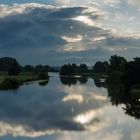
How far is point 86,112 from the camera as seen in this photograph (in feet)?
142

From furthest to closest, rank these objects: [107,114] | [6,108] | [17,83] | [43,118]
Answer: [17,83]
[6,108]
[107,114]
[43,118]

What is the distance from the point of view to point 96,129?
2981 cm

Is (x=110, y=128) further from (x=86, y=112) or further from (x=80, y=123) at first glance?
(x=86, y=112)

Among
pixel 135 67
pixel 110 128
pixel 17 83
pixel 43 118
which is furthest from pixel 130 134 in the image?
pixel 17 83

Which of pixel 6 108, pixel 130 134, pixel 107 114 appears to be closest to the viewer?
pixel 130 134

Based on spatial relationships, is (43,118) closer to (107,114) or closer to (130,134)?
(107,114)

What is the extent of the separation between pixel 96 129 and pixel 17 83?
6390 centimetres

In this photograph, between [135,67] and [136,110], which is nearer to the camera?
[136,110]

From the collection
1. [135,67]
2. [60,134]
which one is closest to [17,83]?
[135,67]

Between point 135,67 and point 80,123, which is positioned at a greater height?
point 135,67

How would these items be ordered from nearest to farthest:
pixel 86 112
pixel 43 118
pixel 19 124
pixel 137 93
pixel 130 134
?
pixel 130 134
pixel 19 124
pixel 43 118
pixel 86 112
pixel 137 93

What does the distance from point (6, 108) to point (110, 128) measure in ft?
64.6

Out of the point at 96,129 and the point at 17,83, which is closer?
the point at 96,129

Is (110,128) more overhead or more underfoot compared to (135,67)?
more underfoot
